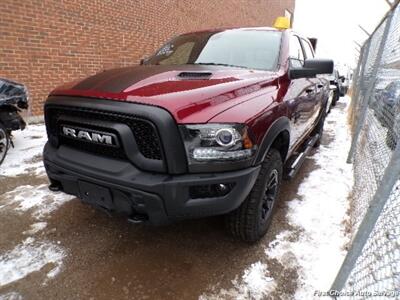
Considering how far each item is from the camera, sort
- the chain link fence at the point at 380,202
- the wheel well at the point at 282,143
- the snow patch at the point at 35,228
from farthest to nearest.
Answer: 1. the snow patch at the point at 35,228
2. the wheel well at the point at 282,143
3. the chain link fence at the point at 380,202

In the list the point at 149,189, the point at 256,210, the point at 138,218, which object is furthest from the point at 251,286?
the point at 149,189

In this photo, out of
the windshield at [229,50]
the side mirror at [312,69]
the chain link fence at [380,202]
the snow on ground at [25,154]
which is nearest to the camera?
the chain link fence at [380,202]

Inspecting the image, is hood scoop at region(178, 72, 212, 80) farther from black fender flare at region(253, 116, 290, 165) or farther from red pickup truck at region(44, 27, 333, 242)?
black fender flare at region(253, 116, 290, 165)

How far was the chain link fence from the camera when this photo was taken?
178 centimetres

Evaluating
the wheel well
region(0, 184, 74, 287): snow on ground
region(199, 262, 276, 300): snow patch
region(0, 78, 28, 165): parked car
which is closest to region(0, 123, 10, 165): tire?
region(0, 78, 28, 165): parked car

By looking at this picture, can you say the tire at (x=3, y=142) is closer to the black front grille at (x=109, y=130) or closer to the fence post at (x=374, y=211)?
the black front grille at (x=109, y=130)

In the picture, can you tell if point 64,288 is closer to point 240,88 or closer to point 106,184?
point 106,184

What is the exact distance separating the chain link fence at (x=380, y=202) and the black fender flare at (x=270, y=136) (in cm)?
73

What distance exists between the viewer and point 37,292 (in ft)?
6.85

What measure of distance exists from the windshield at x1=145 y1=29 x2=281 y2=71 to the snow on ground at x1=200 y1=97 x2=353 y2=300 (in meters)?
1.58

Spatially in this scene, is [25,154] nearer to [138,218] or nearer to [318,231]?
[138,218]

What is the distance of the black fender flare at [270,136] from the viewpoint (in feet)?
6.95

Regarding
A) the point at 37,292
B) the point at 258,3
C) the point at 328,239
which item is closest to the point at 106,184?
the point at 37,292

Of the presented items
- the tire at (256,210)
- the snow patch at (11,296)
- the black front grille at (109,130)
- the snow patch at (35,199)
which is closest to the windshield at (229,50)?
the tire at (256,210)
